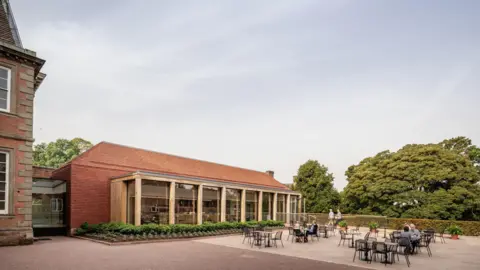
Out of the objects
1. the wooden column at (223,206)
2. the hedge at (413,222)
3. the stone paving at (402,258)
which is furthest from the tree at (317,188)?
the stone paving at (402,258)

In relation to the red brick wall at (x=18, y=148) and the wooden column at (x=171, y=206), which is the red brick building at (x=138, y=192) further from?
the red brick wall at (x=18, y=148)

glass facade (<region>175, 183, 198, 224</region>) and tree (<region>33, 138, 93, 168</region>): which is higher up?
tree (<region>33, 138, 93, 168</region>)

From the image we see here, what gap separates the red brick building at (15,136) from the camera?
1391 cm

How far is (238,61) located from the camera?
18.0 meters

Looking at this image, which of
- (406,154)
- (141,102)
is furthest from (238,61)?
(406,154)

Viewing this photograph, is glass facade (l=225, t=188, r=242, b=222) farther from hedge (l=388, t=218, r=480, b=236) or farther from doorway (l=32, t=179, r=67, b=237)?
hedge (l=388, t=218, r=480, b=236)

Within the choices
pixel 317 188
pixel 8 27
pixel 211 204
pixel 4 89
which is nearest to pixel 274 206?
pixel 211 204

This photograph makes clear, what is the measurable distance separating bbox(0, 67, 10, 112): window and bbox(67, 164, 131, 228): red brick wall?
5.97m

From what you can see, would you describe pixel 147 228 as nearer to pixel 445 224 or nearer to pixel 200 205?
pixel 200 205

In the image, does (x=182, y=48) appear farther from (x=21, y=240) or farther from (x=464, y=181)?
(x=464, y=181)

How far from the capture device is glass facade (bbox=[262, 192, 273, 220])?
27.9 meters

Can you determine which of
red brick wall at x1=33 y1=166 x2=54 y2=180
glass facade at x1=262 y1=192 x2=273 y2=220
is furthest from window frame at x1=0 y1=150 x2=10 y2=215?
glass facade at x1=262 y1=192 x2=273 y2=220

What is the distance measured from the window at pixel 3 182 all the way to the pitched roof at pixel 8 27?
16.4 ft

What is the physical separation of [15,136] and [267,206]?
1929 cm
